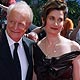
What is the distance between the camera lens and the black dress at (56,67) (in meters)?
3.10

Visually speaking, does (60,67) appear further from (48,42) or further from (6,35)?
(6,35)

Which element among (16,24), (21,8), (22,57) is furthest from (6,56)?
(21,8)

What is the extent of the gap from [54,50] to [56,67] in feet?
0.76

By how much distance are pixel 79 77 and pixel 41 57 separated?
0.51 metres

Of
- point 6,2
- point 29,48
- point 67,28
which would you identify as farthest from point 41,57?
point 67,28

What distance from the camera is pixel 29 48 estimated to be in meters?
3.30

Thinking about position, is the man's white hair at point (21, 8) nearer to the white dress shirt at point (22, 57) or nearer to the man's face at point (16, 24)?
the man's face at point (16, 24)

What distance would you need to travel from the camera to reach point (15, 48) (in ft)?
10.3

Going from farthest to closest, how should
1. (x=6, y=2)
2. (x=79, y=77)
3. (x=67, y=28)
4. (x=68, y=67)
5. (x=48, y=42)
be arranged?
1. (x=67, y=28)
2. (x=6, y=2)
3. (x=48, y=42)
4. (x=68, y=67)
5. (x=79, y=77)

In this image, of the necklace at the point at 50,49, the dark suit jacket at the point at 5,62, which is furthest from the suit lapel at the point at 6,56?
the necklace at the point at 50,49

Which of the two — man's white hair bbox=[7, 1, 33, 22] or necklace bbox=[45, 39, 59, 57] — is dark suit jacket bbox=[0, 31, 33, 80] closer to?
man's white hair bbox=[7, 1, 33, 22]

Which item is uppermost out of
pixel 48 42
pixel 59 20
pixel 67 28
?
pixel 59 20

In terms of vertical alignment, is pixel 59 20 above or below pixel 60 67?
above

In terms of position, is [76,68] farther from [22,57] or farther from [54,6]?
[54,6]
